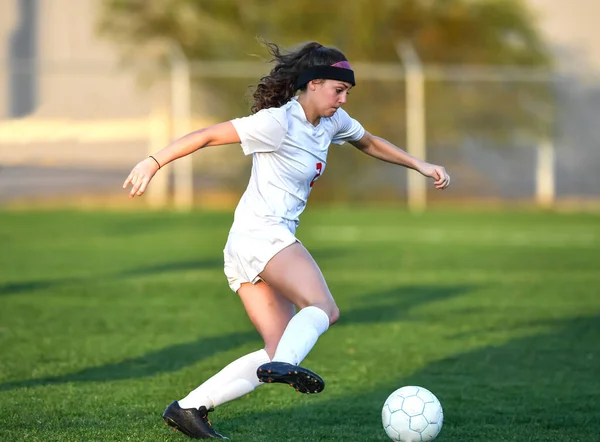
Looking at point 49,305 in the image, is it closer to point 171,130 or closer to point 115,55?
point 171,130

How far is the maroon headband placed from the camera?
5.10 metres

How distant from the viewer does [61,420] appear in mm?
5598

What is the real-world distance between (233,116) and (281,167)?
1944 cm

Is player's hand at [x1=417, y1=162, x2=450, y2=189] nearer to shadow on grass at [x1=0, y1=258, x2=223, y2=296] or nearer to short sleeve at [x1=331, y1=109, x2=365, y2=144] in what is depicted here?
short sleeve at [x1=331, y1=109, x2=365, y2=144]

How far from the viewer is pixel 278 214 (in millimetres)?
5113

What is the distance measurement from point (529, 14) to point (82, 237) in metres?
15.4

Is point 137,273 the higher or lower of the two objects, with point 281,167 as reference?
lower

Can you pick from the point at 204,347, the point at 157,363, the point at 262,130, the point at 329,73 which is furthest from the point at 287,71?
the point at 204,347

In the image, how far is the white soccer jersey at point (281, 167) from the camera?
5.03 meters

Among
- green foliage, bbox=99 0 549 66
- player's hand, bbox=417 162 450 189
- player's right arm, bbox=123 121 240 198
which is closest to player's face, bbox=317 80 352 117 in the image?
player's right arm, bbox=123 121 240 198

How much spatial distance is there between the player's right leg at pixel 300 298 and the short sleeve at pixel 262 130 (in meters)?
0.48

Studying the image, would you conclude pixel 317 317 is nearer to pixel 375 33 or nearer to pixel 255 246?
pixel 255 246

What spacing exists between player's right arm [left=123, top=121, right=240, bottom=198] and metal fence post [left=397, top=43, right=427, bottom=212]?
1937 cm

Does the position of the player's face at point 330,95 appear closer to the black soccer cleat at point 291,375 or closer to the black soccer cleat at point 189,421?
the black soccer cleat at point 291,375
